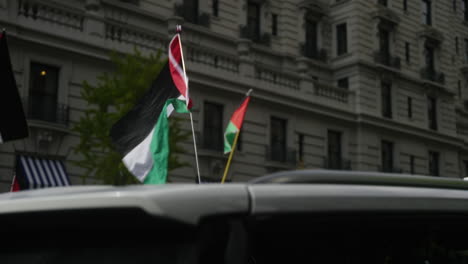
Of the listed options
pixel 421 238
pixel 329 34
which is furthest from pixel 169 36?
pixel 421 238

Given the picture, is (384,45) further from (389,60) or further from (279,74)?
(279,74)

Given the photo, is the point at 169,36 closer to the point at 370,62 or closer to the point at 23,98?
the point at 23,98

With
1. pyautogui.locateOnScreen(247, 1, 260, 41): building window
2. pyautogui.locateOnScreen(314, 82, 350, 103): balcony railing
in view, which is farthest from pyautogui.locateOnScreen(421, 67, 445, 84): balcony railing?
pyautogui.locateOnScreen(247, 1, 260, 41): building window

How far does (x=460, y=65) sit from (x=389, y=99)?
34.3ft

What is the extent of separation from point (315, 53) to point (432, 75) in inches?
333

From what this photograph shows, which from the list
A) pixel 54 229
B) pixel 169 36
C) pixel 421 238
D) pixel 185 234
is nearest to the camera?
pixel 185 234

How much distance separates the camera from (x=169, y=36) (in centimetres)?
2494

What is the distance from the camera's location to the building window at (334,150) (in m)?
30.3

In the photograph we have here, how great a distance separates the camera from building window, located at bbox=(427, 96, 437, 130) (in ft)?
122

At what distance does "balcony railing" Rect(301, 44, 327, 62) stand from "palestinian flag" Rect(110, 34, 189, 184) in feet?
66.4

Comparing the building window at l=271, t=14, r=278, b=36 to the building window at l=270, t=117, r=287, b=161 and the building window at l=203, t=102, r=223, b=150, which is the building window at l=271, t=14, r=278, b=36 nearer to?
the building window at l=270, t=117, r=287, b=161

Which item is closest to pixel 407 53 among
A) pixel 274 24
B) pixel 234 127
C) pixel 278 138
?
pixel 274 24

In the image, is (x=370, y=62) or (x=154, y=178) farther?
(x=370, y=62)

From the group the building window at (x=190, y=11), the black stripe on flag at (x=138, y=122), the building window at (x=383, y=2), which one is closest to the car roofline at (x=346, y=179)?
the black stripe on flag at (x=138, y=122)
